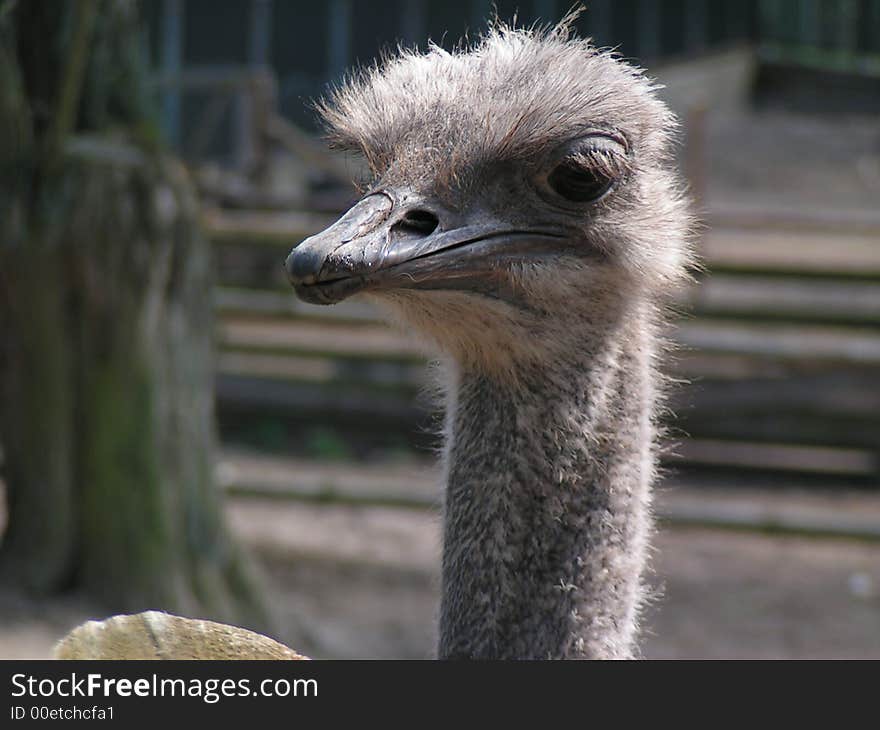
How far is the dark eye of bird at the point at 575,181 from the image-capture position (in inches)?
76.5

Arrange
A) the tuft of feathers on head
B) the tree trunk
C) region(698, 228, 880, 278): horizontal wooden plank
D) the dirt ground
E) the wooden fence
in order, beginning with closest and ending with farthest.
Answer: the tuft of feathers on head < the tree trunk < the dirt ground < the wooden fence < region(698, 228, 880, 278): horizontal wooden plank

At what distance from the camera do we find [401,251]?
1.77m

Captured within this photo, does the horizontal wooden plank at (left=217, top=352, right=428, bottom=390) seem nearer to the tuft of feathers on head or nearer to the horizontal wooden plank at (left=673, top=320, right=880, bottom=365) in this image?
the horizontal wooden plank at (left=673, top=320, right=880, bottom=365)

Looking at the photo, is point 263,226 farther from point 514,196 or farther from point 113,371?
point 514,196

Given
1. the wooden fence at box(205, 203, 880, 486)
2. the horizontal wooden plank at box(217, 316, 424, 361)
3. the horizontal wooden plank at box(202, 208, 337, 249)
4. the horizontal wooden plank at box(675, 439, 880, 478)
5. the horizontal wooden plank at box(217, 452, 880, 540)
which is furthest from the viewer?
the horizontal wooden plank at box(202, 208, 337, 249)

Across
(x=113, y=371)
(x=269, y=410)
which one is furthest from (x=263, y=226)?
(x=113, y=371)

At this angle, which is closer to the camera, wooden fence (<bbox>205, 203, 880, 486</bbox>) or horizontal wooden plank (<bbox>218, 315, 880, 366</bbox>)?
horizontal wooden plank (<bbox>218, 315, 880, 366</bbox>)

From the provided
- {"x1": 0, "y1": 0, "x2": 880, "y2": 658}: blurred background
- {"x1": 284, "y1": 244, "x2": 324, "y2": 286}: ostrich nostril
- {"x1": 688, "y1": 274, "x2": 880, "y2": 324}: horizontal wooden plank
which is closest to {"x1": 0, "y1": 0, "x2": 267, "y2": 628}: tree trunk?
{"x1": 0, "y1": 0, "x2": 880, "y2": 658}: blurred background

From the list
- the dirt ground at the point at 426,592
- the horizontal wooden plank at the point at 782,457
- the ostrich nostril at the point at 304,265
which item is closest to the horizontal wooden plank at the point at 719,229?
the horizontal wooden plank at the point at 782,457

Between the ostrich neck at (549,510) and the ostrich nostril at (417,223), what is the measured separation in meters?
0.28

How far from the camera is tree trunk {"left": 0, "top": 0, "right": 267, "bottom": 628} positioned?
4160 millimetres

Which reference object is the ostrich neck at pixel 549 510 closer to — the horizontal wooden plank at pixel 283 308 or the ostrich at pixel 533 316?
the ostrich at pixel 533 316

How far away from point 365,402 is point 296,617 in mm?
2714

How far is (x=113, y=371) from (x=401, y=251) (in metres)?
2.99
